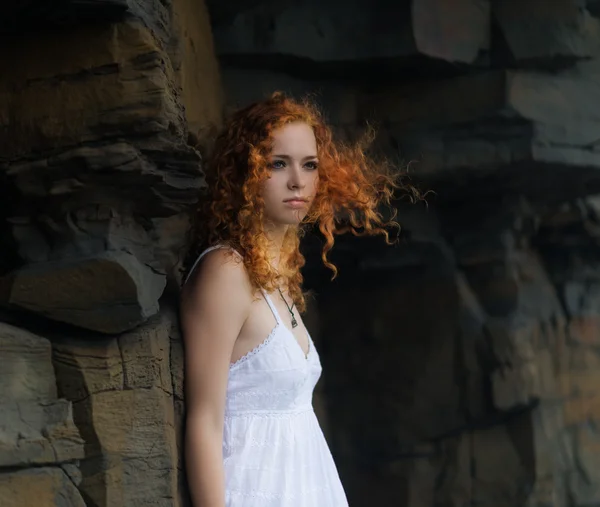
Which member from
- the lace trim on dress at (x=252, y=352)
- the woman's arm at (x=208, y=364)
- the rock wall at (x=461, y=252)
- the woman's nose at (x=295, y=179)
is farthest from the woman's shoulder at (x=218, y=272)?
the rock wall at (x=461, y=252)

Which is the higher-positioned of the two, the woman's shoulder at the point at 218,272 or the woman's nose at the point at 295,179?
the woman's nose at the point at 295,179

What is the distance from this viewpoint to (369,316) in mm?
4098

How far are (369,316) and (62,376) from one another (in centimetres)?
256

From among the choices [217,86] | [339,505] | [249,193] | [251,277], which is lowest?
[339,505]

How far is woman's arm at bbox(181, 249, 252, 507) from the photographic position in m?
1.78

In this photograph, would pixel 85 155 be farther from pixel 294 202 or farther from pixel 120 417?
pixel 294 202

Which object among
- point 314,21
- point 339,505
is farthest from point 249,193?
point 314,21

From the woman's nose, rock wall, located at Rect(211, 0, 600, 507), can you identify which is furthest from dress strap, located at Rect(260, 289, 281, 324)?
rock wall, located at Rect(211, 0, 600, 507)

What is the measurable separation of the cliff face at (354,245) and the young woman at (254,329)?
75 millimetres

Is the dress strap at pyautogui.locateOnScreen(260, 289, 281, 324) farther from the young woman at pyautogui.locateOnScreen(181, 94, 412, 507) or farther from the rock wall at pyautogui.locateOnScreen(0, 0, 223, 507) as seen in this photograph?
the rock wall at pyautogui.locateOnScreen(0, 0, 223, 507)

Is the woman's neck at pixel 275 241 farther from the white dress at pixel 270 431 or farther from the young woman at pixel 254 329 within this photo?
the white dress at pixel 270 431

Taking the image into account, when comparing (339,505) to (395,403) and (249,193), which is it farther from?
(395,403)

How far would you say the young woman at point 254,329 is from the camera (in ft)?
5.96

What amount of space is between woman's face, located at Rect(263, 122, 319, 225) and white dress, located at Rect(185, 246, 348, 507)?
203mm
